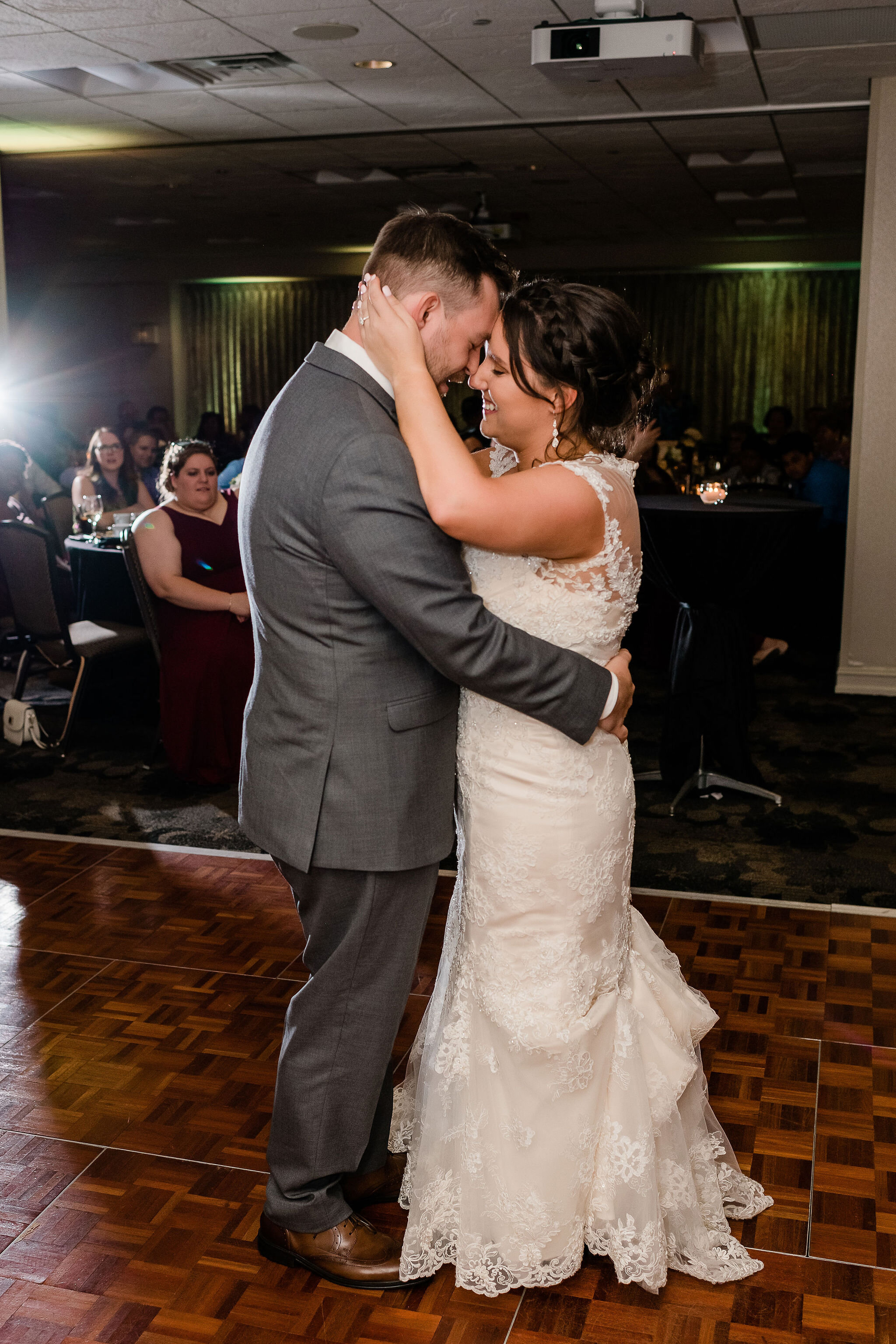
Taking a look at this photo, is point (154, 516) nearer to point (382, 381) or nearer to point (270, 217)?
point (382, 381)

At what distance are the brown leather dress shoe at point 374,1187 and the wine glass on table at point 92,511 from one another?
4.07m

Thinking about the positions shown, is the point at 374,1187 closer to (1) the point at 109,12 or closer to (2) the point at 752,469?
(1) the point at 109,12

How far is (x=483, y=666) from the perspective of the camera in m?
1.61

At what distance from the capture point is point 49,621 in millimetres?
5367

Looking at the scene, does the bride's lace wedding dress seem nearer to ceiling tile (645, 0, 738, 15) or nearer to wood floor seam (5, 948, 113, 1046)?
wood floor seam (5, 948, 113, 1046)

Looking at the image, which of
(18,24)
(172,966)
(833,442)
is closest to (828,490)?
(833,442)

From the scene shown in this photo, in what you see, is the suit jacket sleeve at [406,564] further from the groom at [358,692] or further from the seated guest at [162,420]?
the seated guest at [162,420]

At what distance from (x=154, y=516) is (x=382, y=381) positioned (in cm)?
323

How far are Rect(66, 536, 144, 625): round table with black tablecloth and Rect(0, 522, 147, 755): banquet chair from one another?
68 millimetres

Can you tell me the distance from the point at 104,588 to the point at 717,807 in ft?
9.77

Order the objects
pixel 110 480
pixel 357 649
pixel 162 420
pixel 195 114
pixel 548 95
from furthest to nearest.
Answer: pixel 162 420 → pixel 110 480 → pixel 195 114 → pixel 548 95 → pixel 357 649

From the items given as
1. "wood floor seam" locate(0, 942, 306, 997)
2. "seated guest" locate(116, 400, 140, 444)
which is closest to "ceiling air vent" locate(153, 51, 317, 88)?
"wood floor seam" locate(0, 942, 306, 997)

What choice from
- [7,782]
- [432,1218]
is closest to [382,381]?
[432,1218]

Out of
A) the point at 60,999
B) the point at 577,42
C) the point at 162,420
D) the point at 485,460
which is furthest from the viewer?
the point at 162,420
